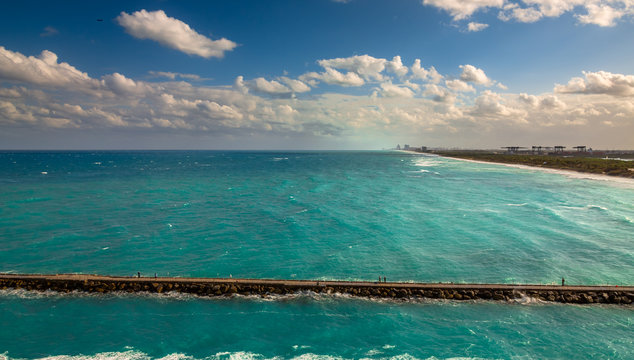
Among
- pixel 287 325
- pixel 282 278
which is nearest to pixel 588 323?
pixel 287 325

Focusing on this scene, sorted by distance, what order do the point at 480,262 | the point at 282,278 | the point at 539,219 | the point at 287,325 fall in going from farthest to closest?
1. the point at 539,219
2. the point at 480,262
3. the point at 282,278
4. the point at 287,325

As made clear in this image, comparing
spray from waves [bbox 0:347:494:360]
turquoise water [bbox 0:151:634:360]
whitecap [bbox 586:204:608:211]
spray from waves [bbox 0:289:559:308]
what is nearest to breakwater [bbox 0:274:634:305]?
spray from waves [bbox 0:289:559:308]

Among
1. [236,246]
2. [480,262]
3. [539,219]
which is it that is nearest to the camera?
[480,262]

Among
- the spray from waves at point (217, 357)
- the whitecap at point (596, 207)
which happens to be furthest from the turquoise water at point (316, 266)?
the whitecap at point (596, 207)

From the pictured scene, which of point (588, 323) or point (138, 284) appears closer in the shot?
point (588, 323)

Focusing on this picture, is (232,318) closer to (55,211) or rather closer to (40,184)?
(55,211)

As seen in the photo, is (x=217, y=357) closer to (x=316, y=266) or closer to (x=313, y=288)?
(x=313, y=288)

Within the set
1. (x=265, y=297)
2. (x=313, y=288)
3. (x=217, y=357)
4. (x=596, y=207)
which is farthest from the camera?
(x=596, y=207)

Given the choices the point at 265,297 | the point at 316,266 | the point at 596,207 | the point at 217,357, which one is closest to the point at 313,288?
the point at 265,297
